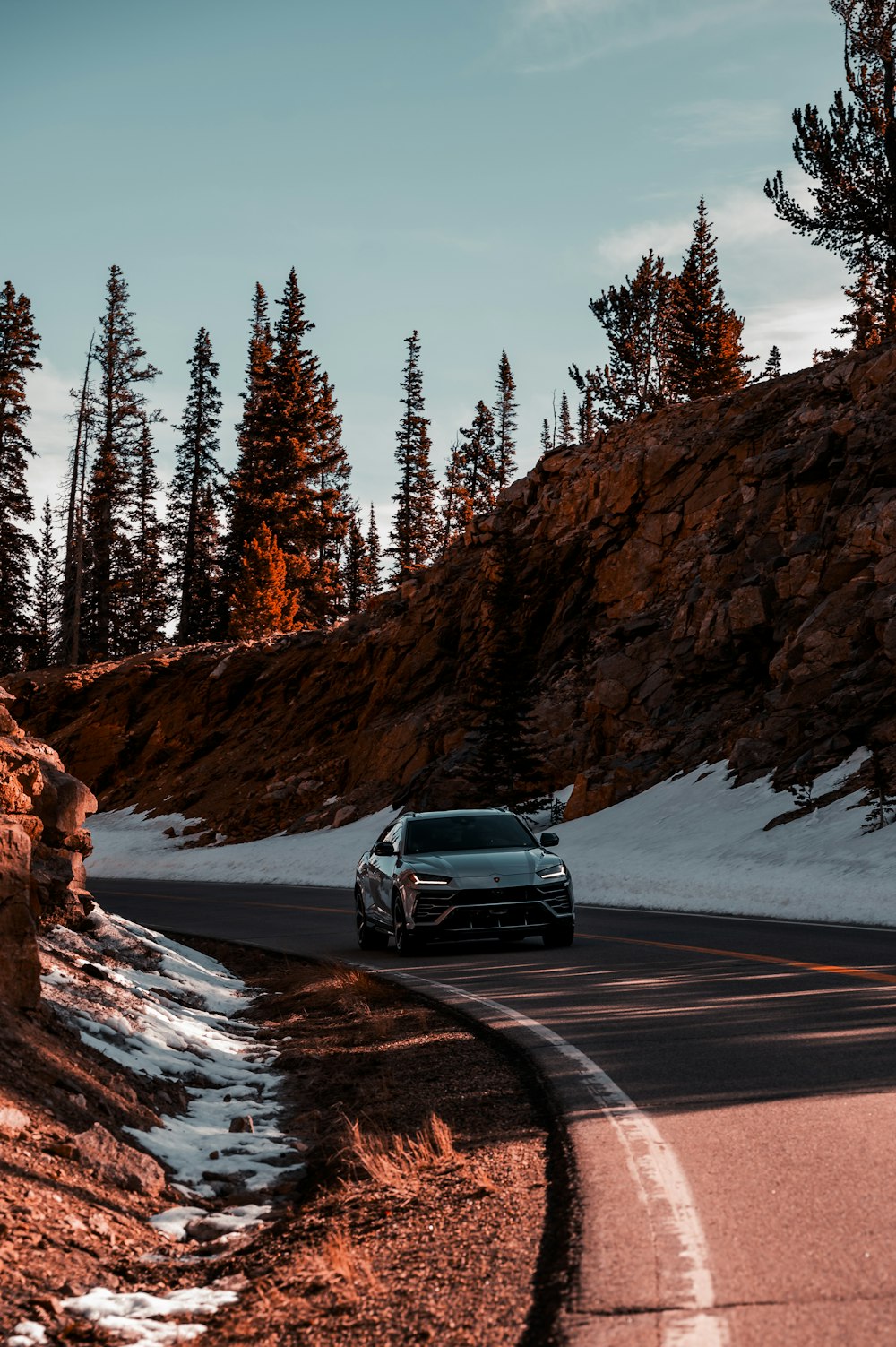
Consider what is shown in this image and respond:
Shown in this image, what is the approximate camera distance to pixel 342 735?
2003 inches

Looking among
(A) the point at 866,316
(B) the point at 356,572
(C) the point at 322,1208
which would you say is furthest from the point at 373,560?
(C) the point at 322,1208

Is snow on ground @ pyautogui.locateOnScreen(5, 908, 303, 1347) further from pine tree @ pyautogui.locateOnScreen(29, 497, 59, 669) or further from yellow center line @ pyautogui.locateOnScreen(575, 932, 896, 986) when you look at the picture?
pine tree @ pyautogui.locateOnScreen(29, 497, 59, 669)

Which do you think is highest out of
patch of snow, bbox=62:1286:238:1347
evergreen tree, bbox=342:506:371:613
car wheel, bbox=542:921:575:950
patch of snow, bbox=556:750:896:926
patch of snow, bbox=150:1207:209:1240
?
evergreen tree, bbox=342:506:371:613

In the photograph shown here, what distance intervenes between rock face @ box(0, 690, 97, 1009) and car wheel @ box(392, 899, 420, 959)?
4254 mm

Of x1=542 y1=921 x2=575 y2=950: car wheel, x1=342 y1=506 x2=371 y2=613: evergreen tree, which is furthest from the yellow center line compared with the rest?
x1=342 y1=506 x2=371 y2=613: evergreen tree

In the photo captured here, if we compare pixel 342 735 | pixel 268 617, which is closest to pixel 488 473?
pixel 268 617

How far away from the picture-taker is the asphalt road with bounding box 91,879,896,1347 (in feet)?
13.4

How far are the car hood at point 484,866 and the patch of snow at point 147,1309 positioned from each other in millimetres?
10051

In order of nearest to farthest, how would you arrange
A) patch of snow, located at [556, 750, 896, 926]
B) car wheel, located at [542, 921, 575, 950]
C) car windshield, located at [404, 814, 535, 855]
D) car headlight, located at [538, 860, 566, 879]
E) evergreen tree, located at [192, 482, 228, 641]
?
1. car headlight, located at [538, 860, 566, 879]
2. car wheel, located at [542, 921, 575, 950]
3. car windshield, located at [404, 814, 535, 855]
4. patch of snow, located at [556, 750, 896, 926]
5. evergreen tree, located at [192, 482, 228, 641]

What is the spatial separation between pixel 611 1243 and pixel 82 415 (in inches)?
2447

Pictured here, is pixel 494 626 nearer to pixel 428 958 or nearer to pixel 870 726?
pixel 870 726

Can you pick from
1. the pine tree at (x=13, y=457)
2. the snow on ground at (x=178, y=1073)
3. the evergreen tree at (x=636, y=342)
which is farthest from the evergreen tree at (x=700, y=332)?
the snow on ground at (x=178, y=1073)

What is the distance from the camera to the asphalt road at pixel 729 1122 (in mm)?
4098

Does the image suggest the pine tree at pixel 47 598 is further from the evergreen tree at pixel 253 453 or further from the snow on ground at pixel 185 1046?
the snow on ground at pixel 185 1046
